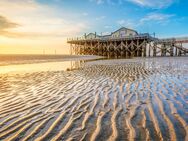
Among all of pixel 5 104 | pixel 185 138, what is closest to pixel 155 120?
pixel 185 138

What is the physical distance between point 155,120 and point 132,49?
40.5m

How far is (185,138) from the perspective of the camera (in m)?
3.09

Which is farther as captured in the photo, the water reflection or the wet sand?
the water reflection

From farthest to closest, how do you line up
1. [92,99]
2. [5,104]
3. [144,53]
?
1. [144,53]
2. [92,99]
3. [5,104]

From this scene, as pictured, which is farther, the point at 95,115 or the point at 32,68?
the point at 32,68

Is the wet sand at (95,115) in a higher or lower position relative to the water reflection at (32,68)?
lower

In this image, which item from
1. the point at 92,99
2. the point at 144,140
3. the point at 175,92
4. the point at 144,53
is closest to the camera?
the point at 144,140

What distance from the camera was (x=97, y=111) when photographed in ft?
15.0

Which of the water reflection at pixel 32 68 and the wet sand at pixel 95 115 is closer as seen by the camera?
the wet sand at pixel 95 115

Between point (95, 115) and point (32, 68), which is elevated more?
point (32, 68)

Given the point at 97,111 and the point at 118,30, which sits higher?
the point at 118,30

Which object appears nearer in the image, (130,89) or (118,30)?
(130,89)

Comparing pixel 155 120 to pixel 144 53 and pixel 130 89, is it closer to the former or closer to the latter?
pixel 130 89

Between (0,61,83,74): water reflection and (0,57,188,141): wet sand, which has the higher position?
(0,61,83,74): water reflection
